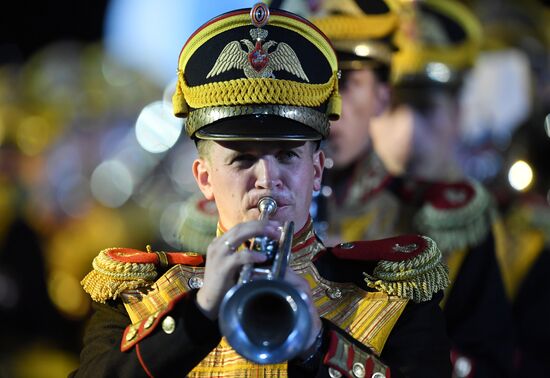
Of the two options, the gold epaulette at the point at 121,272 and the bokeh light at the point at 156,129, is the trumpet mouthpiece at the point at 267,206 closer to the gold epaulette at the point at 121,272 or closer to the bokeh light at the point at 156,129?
the gold epaulette at the point at 121,272

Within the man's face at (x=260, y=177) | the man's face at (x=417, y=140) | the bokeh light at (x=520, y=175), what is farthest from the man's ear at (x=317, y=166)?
the bokeh light at (x=520, y=175)

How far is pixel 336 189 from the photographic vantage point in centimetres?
653

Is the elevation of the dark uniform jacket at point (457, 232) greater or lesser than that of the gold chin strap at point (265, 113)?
lesser

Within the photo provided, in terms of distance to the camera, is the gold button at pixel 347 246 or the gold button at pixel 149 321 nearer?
the gold button at pixel 149 321

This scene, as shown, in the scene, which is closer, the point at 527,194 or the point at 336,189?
the point at 336,189

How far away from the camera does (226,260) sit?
373 centimetres

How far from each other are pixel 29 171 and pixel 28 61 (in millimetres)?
3912

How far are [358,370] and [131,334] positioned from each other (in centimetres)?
71

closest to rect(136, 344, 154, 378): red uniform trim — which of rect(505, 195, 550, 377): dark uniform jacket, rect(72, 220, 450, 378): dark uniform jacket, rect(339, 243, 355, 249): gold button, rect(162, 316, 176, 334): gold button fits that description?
rect(72, 220, 450, 378): dark uniform jacket

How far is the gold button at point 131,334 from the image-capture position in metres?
4.05

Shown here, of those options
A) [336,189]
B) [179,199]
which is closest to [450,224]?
[336,189]

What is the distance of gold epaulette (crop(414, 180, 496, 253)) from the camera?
6312 millimetres

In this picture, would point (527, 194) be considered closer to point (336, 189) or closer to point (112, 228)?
point (336, 189)

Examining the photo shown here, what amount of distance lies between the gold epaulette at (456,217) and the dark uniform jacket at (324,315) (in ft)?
6.28
